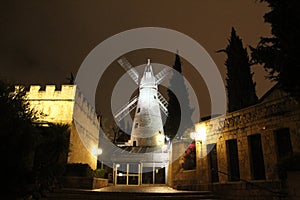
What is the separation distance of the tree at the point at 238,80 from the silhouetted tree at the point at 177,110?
7525 millimetres

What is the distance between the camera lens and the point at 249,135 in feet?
38.0

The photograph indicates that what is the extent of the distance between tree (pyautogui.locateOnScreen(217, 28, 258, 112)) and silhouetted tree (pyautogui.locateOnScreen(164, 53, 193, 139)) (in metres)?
7.53

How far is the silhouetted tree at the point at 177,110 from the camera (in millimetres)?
25234

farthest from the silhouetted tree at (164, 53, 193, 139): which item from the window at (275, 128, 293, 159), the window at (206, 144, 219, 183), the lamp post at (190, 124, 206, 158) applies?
the window at (275, 128, 293, 159)

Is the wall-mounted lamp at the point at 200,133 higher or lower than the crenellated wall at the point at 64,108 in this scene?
→ lower

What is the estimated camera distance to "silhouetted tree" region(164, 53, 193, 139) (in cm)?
2523

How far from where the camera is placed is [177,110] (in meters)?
26.4

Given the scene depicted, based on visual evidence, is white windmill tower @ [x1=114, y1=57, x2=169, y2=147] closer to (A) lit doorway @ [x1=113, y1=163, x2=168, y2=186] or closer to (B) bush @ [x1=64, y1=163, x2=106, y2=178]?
(A) lit doorway @ [x1=113, y1=163, x2=168, y2=186]

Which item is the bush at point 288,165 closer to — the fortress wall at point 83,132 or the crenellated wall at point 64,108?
the crenellated wall at point 64,108

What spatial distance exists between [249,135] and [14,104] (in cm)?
1065

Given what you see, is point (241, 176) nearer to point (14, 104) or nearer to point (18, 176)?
point (18, 176)

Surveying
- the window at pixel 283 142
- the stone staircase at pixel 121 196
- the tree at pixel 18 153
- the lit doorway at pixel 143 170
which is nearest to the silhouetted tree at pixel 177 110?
the lit doorway at pixel 143 170

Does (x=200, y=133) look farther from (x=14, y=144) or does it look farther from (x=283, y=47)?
(x=14, y=144)

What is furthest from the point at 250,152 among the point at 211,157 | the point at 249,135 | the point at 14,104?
the point at 14,104
